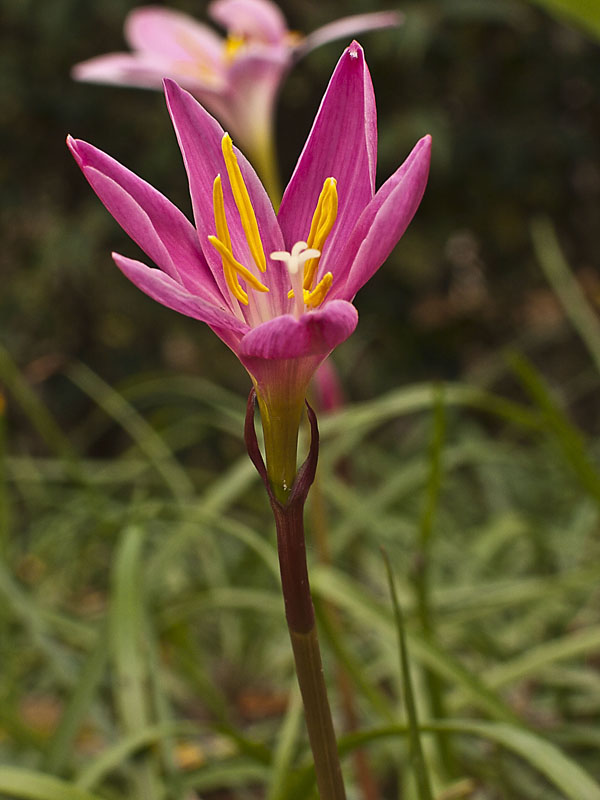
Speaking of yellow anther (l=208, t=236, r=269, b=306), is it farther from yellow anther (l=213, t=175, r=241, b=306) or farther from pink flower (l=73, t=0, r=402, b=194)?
pink flower (l=73, t=0, r=402, b=194)

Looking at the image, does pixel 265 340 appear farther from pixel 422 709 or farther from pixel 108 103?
pixel 108 103

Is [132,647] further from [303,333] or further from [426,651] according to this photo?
[303,333]

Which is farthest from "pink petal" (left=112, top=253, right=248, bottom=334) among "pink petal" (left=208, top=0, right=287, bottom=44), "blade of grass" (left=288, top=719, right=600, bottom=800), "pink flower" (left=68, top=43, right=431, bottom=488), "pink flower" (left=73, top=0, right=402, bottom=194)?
"pink petal" (left=208, top=0, right=287, bottom=44)

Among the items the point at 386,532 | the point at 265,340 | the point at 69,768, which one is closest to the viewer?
the point at 265,340

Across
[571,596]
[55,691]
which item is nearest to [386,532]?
[571,596]

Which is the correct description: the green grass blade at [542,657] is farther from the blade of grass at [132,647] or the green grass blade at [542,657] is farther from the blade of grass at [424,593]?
the blade of grass at [132,647]
